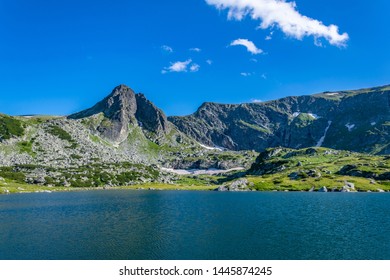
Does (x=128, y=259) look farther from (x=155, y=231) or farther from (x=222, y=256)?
(x=155, y=231)

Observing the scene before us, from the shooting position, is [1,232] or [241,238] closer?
[241,238]

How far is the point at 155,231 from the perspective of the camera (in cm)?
7331

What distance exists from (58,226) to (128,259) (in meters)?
37.4

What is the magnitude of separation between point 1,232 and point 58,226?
12309 millimetres

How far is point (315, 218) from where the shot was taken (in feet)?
297

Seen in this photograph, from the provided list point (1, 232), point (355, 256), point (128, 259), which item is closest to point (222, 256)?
point (128, 259)

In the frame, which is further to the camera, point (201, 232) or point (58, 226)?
point (58, 226)
